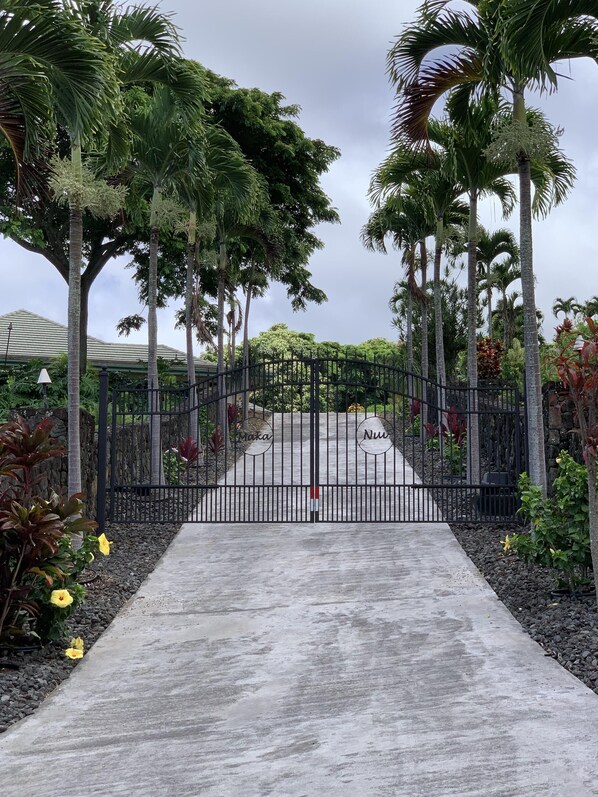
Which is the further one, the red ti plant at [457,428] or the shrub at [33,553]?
the red ti plant at [457,428]

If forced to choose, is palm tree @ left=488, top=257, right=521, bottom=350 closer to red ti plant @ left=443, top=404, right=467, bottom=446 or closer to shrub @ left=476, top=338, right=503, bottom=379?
shrub @ left=476, top=338, right=503, bottom=379

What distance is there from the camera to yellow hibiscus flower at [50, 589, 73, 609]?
629cm

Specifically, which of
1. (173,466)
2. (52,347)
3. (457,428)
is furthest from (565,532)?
(52,347)

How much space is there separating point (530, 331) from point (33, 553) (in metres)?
6.20

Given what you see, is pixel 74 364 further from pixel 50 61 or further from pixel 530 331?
pixel 530 331

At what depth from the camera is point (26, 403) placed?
23.2 meters

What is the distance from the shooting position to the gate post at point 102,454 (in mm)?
10797

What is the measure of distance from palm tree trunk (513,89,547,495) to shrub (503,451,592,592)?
2.05 meters

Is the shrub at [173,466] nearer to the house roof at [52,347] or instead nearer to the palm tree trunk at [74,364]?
the palm tree trunk at [74,364]

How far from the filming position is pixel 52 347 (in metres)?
31.3

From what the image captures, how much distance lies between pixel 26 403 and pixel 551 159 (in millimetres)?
15711

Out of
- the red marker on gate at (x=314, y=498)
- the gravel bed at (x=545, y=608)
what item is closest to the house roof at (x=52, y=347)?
the red marker on gate at (x=314, y=498)

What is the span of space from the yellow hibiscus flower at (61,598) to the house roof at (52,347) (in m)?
23.7

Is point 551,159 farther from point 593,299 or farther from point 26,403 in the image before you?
point 593,299
